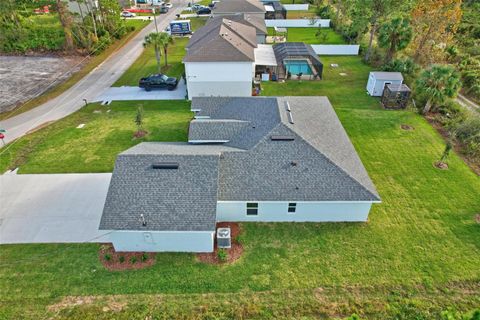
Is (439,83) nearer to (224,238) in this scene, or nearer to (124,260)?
(224,238)

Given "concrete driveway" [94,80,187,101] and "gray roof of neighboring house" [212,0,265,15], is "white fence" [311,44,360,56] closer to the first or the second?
"gray roof of neighboring house" [212,0,265,15]

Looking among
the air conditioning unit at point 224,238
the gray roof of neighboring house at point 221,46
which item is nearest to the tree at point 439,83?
the gray roof of neighboring house at point 221,46

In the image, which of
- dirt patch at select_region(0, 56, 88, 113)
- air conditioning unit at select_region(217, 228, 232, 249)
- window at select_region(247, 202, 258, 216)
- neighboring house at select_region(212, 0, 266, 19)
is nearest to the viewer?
air conditioning unit at select_region(217, 228, 232, 249)

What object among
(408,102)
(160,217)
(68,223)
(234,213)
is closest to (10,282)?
(68,223)

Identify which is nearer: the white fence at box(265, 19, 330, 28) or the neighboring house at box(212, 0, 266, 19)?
the neighboring house at box(212, 0, 266, 19)

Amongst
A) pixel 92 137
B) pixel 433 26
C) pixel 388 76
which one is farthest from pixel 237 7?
pixel 92 137

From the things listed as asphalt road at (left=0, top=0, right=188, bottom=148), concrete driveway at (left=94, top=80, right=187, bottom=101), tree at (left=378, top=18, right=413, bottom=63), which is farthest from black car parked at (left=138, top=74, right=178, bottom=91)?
tree at (left=378, top=18, right=413, bottom=63)

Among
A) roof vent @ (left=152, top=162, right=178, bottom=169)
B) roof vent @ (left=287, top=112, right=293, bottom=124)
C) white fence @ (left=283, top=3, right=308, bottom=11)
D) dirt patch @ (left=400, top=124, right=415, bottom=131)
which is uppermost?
white fence @ (left=283, top=3, right=308, bottom=11)

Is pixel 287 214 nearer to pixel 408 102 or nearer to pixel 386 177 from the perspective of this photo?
pixel 386 177
